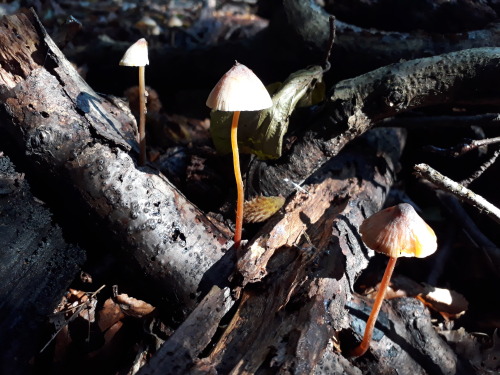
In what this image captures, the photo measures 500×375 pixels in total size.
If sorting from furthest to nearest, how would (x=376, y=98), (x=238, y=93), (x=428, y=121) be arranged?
1. (x=428, y=121)
2. (x=376, y=98)
3. (x=238, y=93)

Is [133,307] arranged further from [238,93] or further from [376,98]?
[376,98]

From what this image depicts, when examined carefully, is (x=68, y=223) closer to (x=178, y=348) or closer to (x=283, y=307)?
(x=178, y=348)

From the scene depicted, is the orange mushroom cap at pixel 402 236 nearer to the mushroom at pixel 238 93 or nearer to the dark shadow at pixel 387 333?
the dark shadow at pixel 387 333

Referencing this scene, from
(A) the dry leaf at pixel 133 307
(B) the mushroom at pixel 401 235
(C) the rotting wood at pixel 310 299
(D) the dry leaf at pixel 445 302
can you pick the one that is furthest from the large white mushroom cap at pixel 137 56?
(D) the dry leaf at pixel 445 302

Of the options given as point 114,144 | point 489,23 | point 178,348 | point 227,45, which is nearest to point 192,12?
point 227,45

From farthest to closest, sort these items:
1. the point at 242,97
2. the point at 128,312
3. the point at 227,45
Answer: the point at 227,45 → the point at 128,312 → the point at 242,97

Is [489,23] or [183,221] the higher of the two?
[183,221]

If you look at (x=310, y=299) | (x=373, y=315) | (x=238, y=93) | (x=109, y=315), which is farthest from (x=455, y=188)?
(x=109, y=315)

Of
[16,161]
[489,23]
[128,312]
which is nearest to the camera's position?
[128,312]
